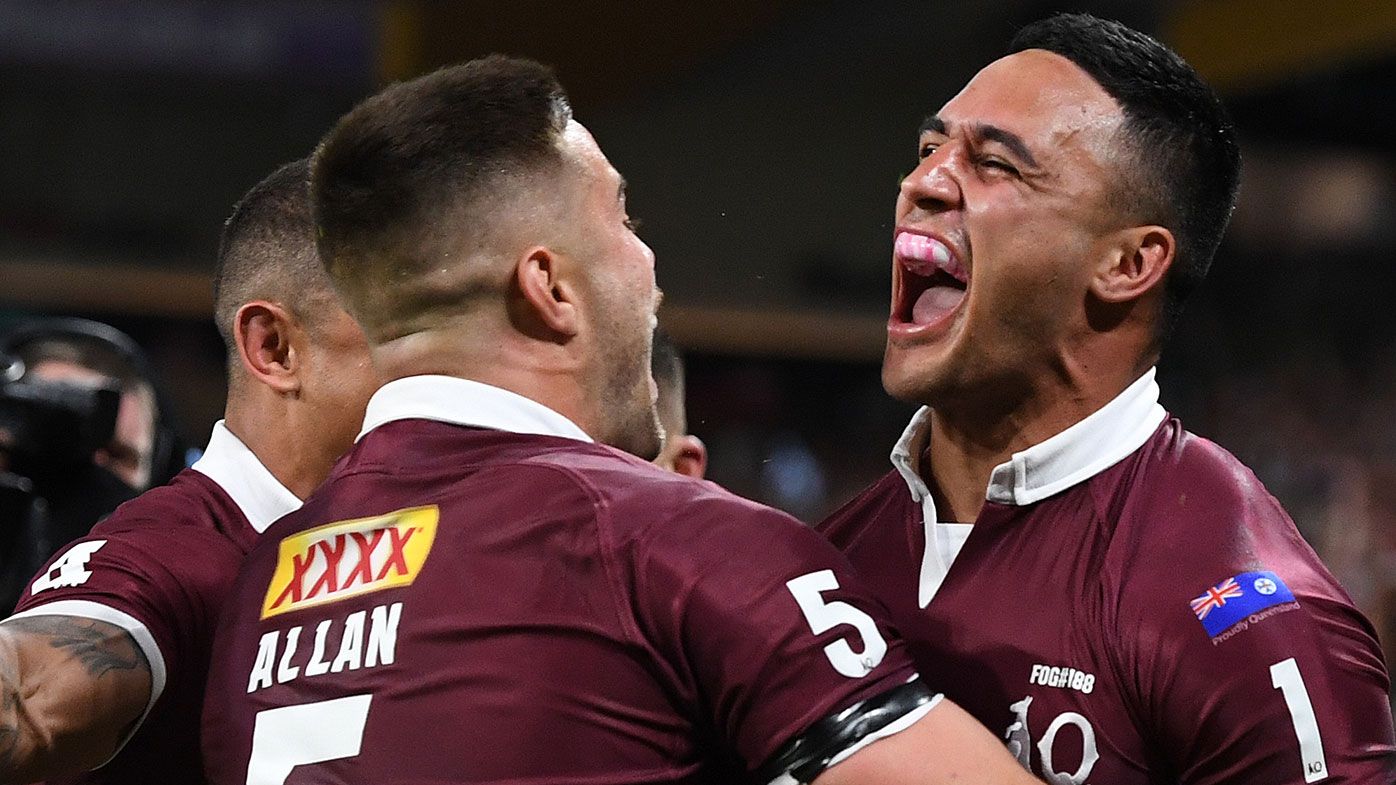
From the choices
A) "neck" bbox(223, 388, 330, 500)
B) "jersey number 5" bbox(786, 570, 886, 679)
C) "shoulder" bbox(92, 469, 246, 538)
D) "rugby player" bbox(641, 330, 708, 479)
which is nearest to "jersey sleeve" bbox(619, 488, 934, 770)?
"jersey number 5" bbox(786, 570, 886, 679)

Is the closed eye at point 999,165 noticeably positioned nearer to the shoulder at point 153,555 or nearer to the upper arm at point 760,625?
the upper arm at point 760,625

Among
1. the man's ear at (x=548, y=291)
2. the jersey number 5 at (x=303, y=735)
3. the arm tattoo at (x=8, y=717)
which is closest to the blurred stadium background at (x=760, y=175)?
the man's ear at (x=548, y=291)

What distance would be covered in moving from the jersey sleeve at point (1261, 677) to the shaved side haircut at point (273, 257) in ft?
4.11

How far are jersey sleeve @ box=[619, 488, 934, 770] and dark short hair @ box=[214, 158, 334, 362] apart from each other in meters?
0.94

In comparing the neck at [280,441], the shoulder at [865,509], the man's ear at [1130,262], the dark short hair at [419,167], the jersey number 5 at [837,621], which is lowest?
the jersey number 5 at [837,621]

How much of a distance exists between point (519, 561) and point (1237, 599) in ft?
2.39

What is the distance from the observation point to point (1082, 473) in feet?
6.53

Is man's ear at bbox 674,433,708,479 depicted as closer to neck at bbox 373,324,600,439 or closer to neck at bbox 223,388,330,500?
neck at bbox 223,388,330,500

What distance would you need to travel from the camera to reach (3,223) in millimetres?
11672

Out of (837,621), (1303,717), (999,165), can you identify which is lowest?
(1303,717)

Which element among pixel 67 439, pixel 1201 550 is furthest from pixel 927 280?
pixel 67 439

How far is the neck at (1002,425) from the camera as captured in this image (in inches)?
81.4

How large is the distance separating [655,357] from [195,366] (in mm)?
9751

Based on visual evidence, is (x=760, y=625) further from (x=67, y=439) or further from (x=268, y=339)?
(x=67, y=439)
